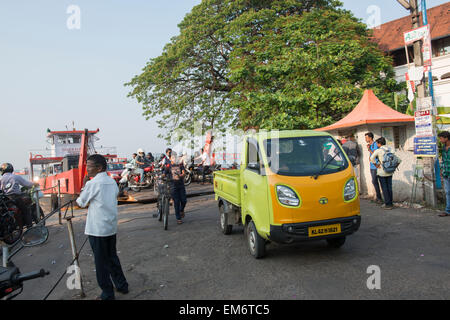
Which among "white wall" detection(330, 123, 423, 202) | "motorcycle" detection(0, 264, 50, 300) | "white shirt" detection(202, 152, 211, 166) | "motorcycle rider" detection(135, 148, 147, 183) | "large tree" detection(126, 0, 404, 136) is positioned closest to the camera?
"motorcycle" detection(0, 264, 50, 300)

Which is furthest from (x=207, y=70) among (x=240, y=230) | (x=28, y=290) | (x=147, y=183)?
(x=28, y=290)

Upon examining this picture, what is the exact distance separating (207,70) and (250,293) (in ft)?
61.1

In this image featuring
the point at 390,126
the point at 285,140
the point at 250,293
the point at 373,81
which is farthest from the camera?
the point at 373,81

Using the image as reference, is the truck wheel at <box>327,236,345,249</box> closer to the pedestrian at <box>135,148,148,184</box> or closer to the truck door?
the truck door

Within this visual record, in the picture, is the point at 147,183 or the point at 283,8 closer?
the point at 147,183

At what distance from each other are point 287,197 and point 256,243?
0.99 metres

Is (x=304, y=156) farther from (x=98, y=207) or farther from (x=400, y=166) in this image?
(x=400, y=166)

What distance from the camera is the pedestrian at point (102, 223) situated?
3870 mm

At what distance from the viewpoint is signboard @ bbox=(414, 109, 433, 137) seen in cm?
805

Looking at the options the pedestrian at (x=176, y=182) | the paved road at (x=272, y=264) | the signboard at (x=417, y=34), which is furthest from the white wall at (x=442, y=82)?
the pedestrian at (x=176, y=182)

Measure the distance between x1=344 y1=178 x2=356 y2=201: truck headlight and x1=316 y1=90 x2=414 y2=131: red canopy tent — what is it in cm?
611

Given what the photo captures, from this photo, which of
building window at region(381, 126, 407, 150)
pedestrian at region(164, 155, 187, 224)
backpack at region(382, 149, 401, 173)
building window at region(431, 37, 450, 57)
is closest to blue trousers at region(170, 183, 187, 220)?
pedestrian at region(164, 155, 187, 224)
